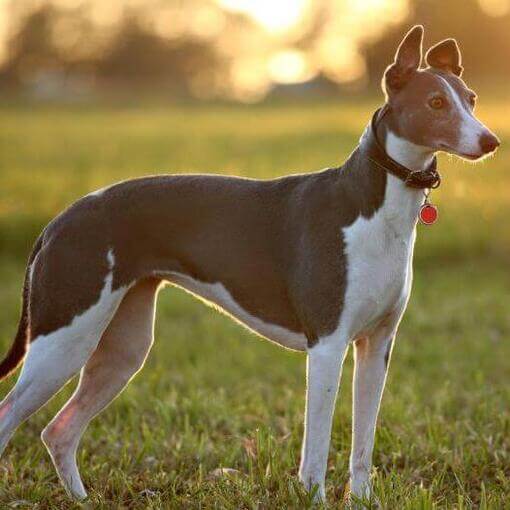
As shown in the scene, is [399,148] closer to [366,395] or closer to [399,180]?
[399,180]

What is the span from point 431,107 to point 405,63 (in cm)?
27

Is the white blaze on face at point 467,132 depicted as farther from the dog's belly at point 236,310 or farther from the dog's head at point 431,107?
the dog's belly at point 236,310

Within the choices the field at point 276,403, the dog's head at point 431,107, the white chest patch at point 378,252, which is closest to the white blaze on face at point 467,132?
the dog's head at point 431,107

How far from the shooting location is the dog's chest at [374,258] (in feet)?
14.9

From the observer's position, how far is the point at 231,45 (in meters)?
74.8

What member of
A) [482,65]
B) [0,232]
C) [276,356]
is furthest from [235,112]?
[276,356]

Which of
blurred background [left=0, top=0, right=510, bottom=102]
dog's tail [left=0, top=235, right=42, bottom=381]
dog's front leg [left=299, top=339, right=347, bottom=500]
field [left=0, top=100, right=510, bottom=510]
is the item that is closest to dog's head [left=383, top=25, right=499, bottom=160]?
dog's front leg [left=299, top=339, right=347, bottom=500]

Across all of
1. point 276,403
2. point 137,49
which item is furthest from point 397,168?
point 137,49

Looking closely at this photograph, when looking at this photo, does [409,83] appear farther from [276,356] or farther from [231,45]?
[231,45]

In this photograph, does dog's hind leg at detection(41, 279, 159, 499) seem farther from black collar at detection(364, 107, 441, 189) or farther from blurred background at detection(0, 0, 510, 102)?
blurred background at detection(0, 0, 510, 102)

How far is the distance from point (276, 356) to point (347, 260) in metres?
4.40

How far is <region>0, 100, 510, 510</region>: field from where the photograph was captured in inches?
201

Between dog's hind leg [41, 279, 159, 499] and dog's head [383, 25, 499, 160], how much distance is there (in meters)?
1.62

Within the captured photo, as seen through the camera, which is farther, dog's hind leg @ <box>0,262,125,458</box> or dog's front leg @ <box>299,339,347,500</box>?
dog's hind leg @ <box>0,262,125,458</box>
